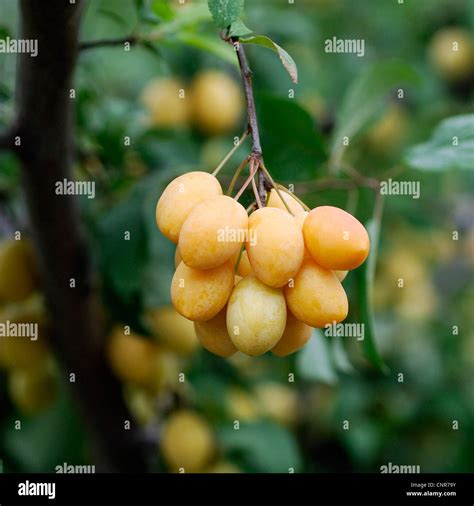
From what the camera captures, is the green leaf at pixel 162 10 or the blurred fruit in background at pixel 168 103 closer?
the green leaf at pixel 162 10

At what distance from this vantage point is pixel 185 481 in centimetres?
83

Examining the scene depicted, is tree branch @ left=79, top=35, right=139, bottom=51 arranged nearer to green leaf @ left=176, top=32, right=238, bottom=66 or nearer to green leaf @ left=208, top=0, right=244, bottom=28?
green leaf @ left=176, top=32, right=238, bottom=66

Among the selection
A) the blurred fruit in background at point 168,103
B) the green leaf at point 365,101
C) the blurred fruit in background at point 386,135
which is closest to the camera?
the green leaf at point 365,101

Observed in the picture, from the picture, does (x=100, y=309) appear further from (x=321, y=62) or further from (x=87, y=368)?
(x=321, y=62)

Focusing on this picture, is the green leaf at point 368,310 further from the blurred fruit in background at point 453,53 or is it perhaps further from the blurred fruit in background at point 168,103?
the blurred fruit in background at point 453,53

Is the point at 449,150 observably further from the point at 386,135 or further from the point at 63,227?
the point at 386,135

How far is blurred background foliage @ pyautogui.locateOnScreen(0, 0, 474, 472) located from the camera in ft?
2.71

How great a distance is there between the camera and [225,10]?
48cm

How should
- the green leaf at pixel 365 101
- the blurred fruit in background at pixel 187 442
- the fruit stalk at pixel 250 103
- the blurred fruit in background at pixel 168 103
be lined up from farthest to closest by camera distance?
the blurred fruit in background at pixel 168 103, the blurred fruit in background at pixel 187 442, the green leaf at pixel 365 101, the fruit stalk at pixel 250 103

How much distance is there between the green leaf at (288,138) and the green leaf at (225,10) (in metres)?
0.28

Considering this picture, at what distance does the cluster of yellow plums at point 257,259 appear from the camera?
1.50 feet

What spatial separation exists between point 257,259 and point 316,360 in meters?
0.37

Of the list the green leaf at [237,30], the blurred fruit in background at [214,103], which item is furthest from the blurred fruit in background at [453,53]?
the green leaf at [237,30]

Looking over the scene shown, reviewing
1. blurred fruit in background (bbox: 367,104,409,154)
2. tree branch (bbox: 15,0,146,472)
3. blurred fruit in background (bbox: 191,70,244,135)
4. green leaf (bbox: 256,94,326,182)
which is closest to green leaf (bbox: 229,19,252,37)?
tree branch (bbox: 15,0,146,472)
